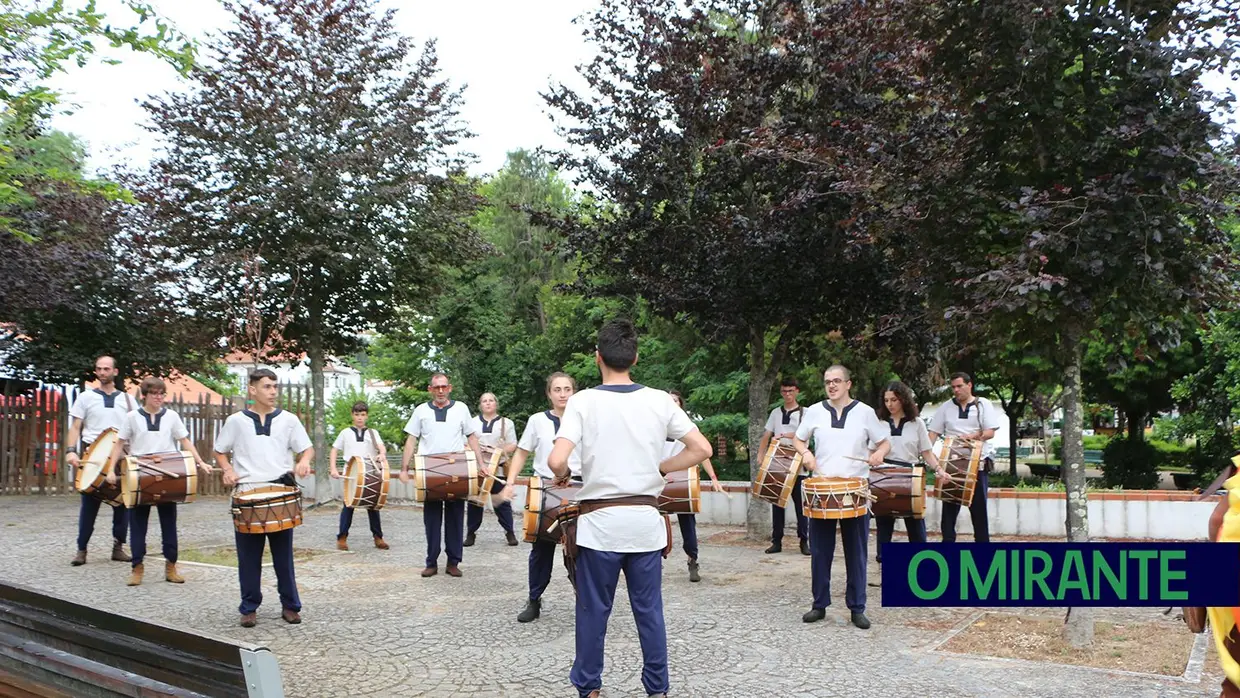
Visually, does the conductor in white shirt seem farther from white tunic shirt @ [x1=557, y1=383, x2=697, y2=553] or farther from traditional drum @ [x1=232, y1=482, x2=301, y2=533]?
traditional drum @ [x1=232, y1=482, x2=301, y2=533]

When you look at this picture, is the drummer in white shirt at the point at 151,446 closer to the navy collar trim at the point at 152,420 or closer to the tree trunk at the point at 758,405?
the navy collar trim at the point at 152,420

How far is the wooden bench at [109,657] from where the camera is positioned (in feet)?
9.68

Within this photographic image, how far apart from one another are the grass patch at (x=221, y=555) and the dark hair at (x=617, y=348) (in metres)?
6.05

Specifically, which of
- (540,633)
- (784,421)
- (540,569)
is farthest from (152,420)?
(784,421)

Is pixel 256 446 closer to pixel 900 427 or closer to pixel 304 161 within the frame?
pixel 900 427

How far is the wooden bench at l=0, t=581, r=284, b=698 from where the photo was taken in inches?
116

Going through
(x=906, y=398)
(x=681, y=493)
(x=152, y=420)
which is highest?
(x=906, y=398)

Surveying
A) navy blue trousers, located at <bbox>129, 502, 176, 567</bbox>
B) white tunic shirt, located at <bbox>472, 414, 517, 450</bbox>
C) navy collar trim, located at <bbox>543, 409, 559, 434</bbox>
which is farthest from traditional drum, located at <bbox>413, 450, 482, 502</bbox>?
white tunic shirt, located at <bbox>472, 414, 517, 450</bbox>

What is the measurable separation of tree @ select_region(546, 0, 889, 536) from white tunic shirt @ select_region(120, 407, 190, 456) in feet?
15.4

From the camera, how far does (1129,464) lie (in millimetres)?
19281

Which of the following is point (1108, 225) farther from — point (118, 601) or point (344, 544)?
point (344, 544)

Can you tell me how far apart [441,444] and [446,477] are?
52cm

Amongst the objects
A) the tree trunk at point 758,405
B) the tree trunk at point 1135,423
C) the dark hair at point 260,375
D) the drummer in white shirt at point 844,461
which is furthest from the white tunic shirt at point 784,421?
the tree trunk at point 1135,423

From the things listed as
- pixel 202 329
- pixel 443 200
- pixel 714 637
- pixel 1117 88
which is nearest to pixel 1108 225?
pixel 1117 88
